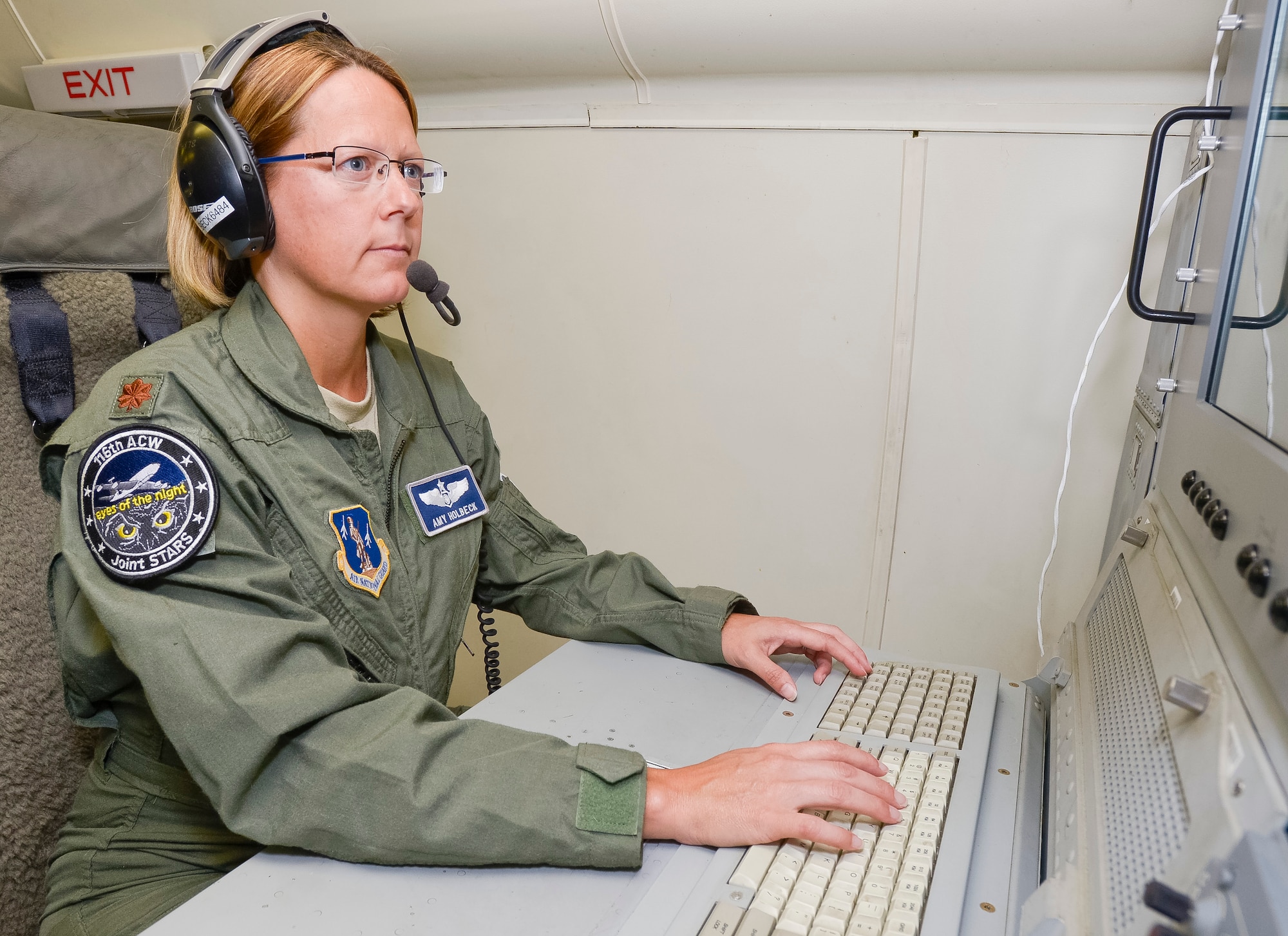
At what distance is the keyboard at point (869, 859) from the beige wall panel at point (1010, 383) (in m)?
0.72

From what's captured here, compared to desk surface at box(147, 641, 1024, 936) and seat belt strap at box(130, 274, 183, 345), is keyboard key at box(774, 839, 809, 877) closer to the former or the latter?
desk surface at box(147, 641, 1024, 936)

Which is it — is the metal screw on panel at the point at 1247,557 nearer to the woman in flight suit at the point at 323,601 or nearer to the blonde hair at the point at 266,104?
the woman in flight suit at the point at 323,601

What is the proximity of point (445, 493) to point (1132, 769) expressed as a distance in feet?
2.54

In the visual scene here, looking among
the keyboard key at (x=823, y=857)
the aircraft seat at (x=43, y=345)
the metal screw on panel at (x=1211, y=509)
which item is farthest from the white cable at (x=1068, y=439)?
the aircraft seat at (x=43, y=345)

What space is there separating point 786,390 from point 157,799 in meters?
1.17

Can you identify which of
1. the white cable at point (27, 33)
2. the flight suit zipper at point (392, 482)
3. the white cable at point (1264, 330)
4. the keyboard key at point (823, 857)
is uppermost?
the white cable at point (27, 33)

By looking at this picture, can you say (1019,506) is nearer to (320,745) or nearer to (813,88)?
(813,88)

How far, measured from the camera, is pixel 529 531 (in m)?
1.20

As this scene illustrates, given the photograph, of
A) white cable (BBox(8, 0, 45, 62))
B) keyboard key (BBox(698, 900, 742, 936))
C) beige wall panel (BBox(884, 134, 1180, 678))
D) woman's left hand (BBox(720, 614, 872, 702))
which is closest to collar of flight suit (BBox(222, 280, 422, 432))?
woman's left hand (BBox(720, 614, 872, 702))

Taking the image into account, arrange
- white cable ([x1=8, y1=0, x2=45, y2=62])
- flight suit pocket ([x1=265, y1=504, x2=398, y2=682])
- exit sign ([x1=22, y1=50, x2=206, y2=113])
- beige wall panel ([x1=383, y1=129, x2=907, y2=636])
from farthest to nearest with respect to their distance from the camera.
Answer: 1. white cable ([x1=8, y1=0, x2=45, y2=62])
2. exit sign ([x1=22, y1=50, x2=206, y2=113])
3. beige wall panel ([x1=383, y1=129, x2=907, y2=636])
4. flight suit pocket ([x1=265, y1=504, x2=398, y2=682])

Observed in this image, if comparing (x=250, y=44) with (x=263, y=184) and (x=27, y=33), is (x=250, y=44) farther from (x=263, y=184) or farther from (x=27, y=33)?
(x=27, y=33)

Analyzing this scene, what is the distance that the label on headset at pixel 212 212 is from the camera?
89 cm

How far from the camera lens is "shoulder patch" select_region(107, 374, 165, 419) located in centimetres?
80

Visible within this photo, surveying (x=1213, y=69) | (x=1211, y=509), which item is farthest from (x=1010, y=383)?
(x=1211, y=509)
